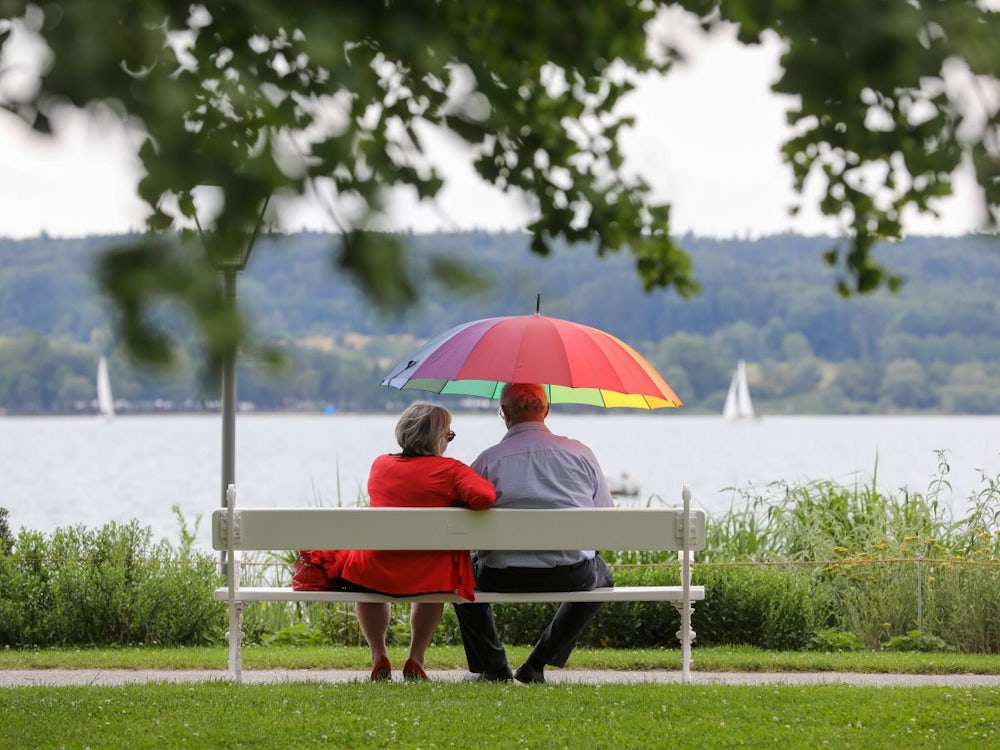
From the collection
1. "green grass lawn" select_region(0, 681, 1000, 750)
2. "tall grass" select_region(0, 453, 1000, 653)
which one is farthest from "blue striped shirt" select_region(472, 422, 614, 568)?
"tall grass" select_region(0, 453, 1000, 653)

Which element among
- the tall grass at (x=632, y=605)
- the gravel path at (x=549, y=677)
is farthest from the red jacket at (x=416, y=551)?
the tall grass at (x=632, y=605)

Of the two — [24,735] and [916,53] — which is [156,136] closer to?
[916,53]

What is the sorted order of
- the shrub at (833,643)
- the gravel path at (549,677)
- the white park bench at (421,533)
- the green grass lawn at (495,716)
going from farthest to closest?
the shrub at (833,643)
the gravel path at (549,677)
the white park bench at (421,533)
the green grass lawn at (495,716)

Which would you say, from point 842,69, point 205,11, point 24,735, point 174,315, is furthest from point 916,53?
point 24,735

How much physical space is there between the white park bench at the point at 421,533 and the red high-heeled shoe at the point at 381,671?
1.11 feet

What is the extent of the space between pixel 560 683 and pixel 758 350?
51791mm

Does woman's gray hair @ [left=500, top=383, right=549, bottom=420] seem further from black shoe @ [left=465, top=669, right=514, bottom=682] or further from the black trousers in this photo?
black shoe @ [left=465, top=669, right=514, bottom=682]

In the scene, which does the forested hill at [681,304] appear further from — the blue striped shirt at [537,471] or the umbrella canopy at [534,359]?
the blue striped shirt at [537,471]

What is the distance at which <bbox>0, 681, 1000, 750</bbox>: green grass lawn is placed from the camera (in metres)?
4.70

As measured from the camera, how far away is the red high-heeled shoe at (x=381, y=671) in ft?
20.0

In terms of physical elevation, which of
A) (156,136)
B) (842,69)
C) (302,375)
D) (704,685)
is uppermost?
(842,69)

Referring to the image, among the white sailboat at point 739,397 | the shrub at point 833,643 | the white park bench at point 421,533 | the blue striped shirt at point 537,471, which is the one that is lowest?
the shrub at point 833,643

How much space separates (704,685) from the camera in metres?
5.97

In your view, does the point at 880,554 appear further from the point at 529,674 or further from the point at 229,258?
the point at 229,258
